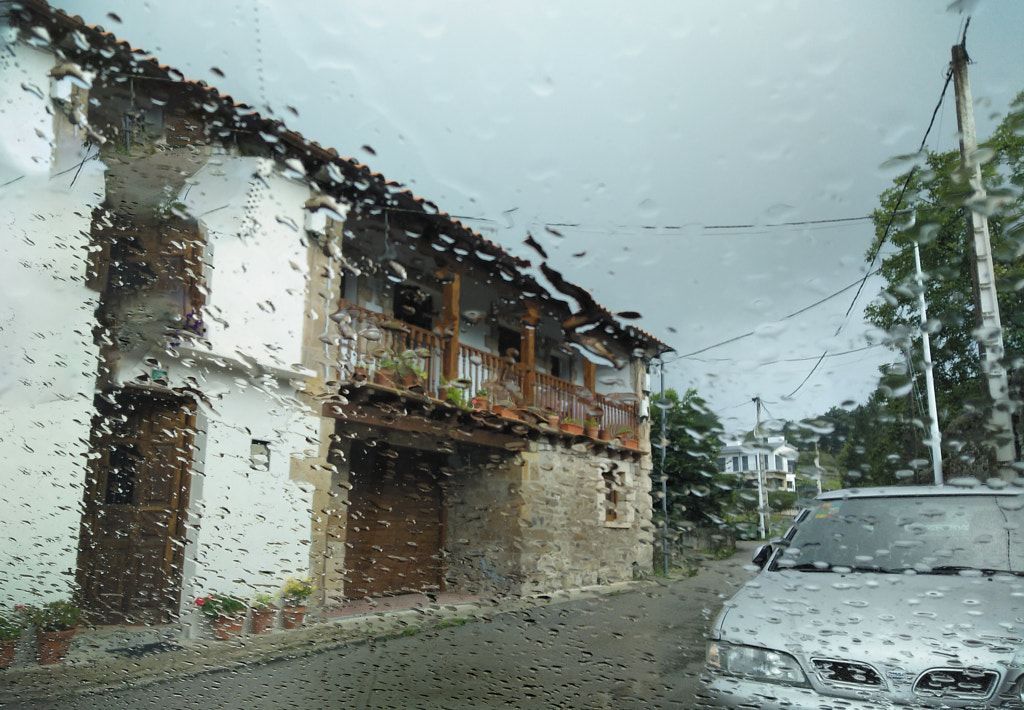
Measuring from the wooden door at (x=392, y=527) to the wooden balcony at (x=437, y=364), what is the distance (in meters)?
0.24

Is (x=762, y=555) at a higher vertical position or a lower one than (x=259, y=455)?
lower

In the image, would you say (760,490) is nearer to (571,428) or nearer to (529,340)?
(571,428)

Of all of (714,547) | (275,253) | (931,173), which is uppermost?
(275,253)

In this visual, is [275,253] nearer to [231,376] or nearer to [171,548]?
[231,376]

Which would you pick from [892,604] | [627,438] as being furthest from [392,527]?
[892,604]

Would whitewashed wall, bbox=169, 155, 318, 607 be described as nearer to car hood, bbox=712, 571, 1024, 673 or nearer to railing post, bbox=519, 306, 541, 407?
railing post, bbox=519, 306, 541, 407

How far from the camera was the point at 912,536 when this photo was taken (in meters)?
1.17

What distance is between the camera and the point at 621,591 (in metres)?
1.47

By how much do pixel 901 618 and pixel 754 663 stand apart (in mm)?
375

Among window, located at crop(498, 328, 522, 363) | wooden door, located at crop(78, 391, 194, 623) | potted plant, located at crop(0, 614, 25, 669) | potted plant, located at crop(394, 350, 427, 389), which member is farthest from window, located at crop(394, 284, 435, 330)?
potted plant, located at crop(0, 614, 25, 669)

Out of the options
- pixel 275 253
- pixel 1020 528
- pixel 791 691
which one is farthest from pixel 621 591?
pixel 275 253

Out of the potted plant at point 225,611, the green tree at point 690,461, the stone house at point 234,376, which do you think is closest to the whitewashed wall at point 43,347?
the stone house at point 234,376

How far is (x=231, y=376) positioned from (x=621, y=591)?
3.92 ft

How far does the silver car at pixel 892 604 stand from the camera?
3.51 feet
